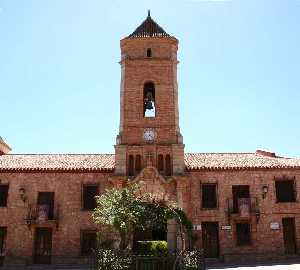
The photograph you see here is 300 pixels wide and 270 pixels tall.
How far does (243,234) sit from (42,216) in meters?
12.1

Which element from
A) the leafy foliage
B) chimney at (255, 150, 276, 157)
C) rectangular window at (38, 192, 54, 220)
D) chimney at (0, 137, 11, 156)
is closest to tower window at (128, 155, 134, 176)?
rectangular window at (38, 192, 54, 220)

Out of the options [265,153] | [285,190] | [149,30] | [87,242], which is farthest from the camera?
[265,153]

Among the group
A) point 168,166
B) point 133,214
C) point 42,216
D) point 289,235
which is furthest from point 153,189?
point 289,235

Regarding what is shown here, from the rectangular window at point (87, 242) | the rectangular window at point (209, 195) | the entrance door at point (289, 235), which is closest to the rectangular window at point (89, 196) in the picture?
the rectangular window at point (87, 242)

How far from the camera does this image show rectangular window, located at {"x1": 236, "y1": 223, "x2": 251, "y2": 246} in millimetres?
23797

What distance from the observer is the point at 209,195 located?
24.4 meters

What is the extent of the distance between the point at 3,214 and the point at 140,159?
29.0 feet

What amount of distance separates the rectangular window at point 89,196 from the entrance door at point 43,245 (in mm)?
2574

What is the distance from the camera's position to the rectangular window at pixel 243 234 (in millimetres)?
23797

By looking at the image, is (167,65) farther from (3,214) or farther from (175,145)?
(3,214)

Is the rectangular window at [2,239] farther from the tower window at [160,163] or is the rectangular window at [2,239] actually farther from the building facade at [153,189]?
the tower window at [160,163]

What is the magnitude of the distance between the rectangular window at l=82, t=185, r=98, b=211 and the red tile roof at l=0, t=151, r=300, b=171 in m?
1.19

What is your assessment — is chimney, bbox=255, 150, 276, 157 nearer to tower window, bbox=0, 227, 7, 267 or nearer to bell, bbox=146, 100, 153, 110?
bell, bbox=146, 100, 153, 110

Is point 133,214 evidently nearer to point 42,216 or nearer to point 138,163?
point 138,163
